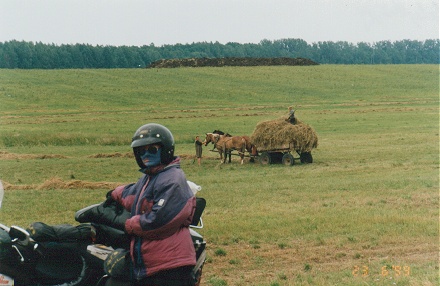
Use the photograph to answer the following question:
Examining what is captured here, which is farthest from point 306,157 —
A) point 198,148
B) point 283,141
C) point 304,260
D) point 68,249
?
point 68,249

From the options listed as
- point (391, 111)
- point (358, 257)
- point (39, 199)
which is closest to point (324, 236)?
point (358, 257)

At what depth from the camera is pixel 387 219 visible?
38.0 ft

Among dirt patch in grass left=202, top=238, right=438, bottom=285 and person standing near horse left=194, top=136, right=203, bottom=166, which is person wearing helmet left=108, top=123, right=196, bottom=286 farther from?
person standing near horse left=194, top=136, right=203, bottom=166

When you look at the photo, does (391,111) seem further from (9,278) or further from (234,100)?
(9,278)

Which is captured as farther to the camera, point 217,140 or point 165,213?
point 217,140

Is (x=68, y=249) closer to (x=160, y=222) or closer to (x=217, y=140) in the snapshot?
(x=160, y=222)

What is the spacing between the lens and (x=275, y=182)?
18.5m

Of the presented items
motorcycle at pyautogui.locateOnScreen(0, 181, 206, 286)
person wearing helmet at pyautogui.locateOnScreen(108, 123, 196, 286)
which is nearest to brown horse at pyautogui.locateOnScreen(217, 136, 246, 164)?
motorcycle at pyautogui.locateOnScreen(0, 181, 206, 286)

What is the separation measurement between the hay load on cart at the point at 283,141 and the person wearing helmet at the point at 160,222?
63.1ft

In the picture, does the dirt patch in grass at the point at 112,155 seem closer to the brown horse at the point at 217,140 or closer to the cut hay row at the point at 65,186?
the brown horse at the point at 217,140

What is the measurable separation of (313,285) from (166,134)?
10.3ft

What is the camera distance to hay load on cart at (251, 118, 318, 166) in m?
24.3
